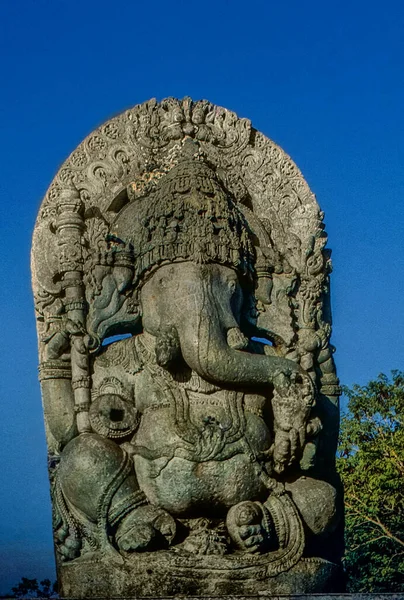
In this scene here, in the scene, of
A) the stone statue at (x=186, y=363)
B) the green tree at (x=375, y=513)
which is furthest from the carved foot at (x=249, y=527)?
the green tree at (x=375, y=513)

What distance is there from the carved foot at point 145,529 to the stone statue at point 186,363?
1cm

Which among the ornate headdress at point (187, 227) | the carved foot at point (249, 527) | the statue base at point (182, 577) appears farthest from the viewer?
the ornate headdress at point (187, 227)

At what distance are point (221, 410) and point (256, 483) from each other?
615mm

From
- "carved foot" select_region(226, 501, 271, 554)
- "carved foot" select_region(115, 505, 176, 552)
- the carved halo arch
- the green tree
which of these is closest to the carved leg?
"carved foot" select_region(115, 505, 176, 552)

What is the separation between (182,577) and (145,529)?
0.42 metres

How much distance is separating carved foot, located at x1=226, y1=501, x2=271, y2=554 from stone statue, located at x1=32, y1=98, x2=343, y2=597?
0.02 metres

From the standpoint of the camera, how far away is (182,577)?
299 inches

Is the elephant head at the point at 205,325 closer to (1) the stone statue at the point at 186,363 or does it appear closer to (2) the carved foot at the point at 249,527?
(1) the stone statue at the point at 186,363

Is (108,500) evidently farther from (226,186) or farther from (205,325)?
(226,186)

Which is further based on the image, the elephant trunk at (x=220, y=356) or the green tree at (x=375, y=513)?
the green tree at (x=375, y=513)

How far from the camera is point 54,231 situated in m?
9.11

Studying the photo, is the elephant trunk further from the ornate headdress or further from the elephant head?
the ornate headdress

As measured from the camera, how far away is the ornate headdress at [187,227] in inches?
334

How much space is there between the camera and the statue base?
7586mm
